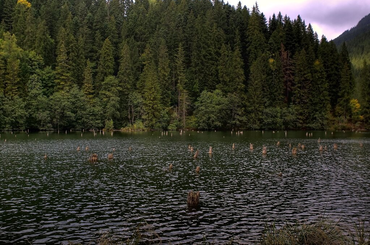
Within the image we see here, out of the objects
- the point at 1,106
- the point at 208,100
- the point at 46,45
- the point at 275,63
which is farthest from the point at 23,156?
the point at 275,63

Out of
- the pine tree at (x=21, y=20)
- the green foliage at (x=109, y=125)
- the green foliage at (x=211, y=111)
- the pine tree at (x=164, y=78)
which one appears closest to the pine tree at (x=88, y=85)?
the green foliage at (x=109, y=125)

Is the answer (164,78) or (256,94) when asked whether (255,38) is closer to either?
(256,94)

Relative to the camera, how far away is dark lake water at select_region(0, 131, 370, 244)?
17.7 metres

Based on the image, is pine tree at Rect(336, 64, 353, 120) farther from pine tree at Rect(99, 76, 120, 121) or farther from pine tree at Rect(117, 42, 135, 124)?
pine tree at Rect(99, 76, 120, 121)

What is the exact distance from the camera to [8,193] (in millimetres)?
25438

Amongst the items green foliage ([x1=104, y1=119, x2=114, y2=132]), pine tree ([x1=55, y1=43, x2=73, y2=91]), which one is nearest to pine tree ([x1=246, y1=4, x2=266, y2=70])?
green foliage ([x1=104, y1=119, x2=114, y2=132])

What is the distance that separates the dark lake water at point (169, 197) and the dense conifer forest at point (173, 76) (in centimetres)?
7379

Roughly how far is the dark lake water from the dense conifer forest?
2905 inches

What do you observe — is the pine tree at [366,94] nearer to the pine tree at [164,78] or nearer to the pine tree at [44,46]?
the pine tree at [164,78]

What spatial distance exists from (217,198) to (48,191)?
527 inches

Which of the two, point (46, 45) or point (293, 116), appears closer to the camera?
point (293, 116)

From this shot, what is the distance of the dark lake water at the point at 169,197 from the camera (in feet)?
57.9

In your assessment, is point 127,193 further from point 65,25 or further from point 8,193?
point 65,25

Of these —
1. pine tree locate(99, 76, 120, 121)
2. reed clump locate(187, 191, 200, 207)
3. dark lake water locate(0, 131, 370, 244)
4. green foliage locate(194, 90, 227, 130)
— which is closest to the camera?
dark lake water locate(0, 131, 370, 244)
